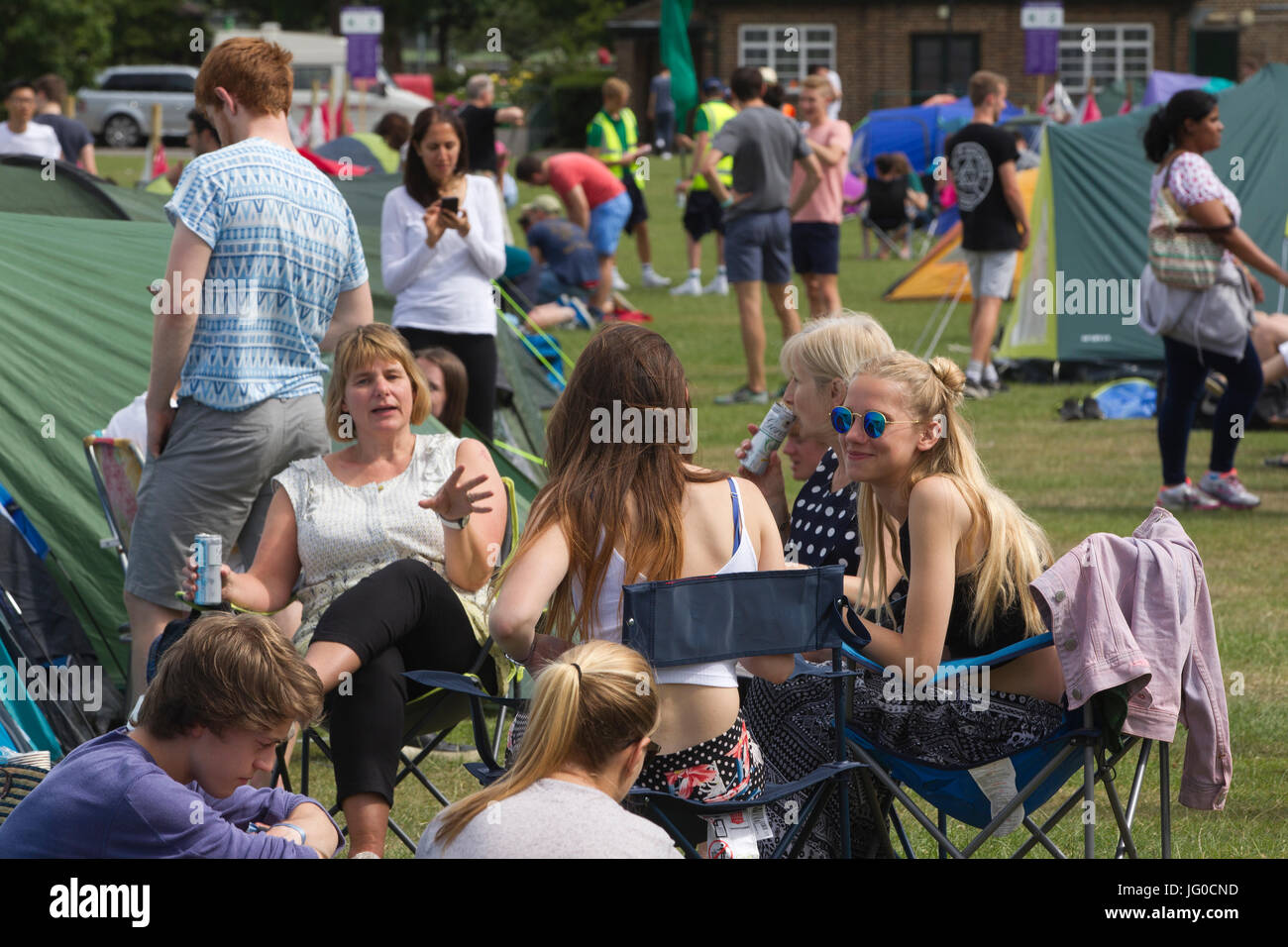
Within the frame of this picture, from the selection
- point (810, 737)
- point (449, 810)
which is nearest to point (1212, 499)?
point (810, 737)

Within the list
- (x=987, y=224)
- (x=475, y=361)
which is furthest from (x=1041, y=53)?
(x=475, y=361)

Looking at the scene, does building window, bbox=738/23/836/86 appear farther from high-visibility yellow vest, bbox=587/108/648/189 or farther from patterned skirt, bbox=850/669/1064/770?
patterned skirt, bbox=850/669/1064/770

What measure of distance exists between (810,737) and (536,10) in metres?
46.9

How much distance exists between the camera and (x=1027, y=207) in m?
13.5

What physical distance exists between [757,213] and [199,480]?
6.24 meters

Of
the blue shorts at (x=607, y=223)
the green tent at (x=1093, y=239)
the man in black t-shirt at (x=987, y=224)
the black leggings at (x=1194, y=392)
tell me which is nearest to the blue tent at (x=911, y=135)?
the blue shorts at (x=607, y=223)

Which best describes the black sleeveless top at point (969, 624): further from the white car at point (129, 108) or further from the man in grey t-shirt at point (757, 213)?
the white car at point (129, 108)

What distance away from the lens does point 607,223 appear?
13.6 m

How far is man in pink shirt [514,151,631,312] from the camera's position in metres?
13.5

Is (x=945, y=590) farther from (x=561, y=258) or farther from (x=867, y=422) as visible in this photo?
(x=561, y=258)

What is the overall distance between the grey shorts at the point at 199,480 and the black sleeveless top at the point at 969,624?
1659 mm
